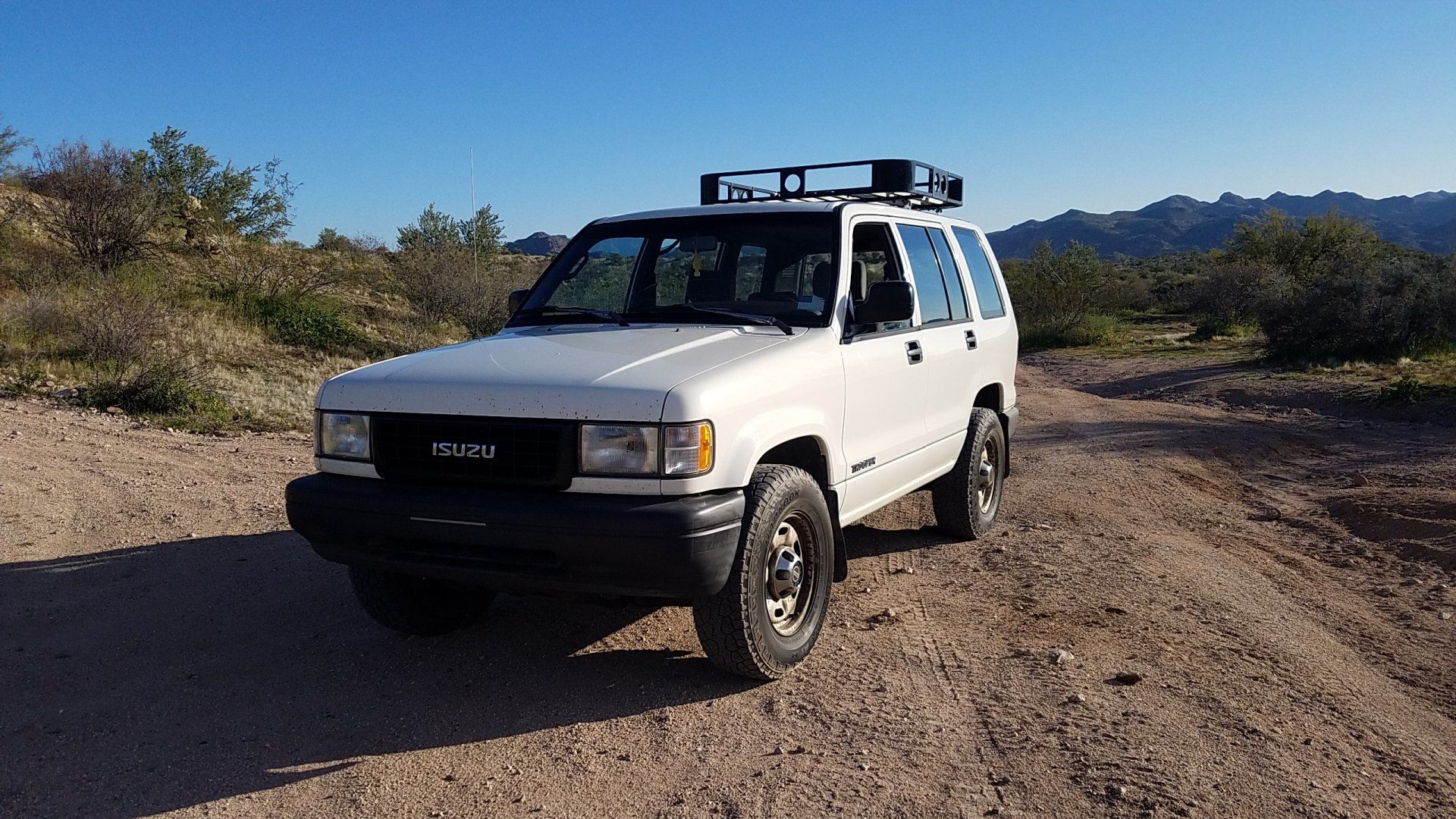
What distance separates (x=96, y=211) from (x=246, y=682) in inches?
637

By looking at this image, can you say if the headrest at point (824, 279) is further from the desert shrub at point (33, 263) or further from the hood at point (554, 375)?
the desert shrub at point (33, 263)

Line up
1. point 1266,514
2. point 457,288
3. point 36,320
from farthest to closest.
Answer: point 457,288 < point 36,320 < point 1266,514

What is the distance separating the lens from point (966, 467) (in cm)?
624

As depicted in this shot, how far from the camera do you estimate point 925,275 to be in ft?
18.9

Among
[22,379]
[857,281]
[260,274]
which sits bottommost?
[22,379]

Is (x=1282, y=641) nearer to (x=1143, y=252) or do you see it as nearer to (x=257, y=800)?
(x=257, y=800)

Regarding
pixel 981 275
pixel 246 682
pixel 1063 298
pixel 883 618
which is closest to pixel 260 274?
pixel 981 275

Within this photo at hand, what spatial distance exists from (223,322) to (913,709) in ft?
48.1

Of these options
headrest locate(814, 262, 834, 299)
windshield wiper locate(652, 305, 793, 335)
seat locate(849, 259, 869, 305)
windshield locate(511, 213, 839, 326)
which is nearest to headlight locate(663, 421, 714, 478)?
windshield wiper locate(652, 305, 793, 335)

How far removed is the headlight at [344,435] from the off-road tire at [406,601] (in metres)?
0.52

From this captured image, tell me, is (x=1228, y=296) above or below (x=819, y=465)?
above

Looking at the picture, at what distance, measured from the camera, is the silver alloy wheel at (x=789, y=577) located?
4.13 meters

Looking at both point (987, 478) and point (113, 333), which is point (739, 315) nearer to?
point (987, 478)

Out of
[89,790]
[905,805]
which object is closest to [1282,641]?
[905,805]
